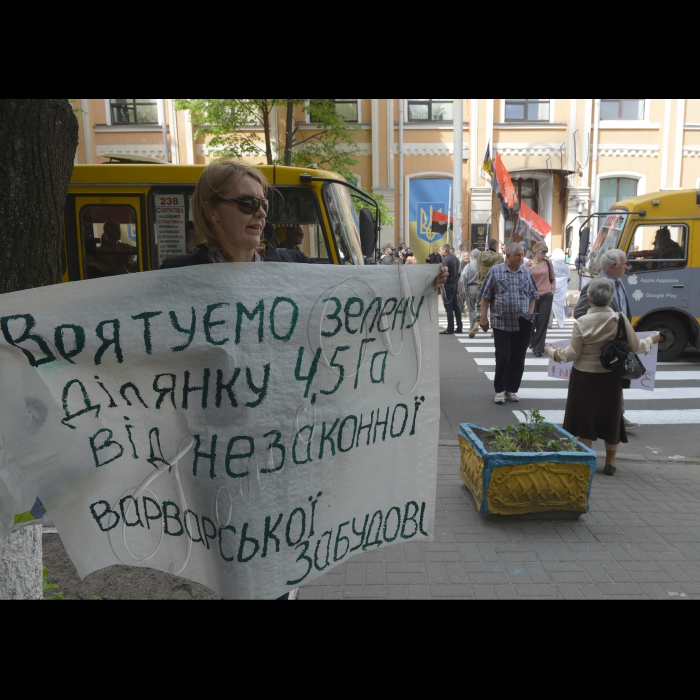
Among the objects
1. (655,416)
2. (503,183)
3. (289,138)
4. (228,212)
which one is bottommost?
(655,416)

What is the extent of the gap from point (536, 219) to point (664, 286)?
18.0 feet

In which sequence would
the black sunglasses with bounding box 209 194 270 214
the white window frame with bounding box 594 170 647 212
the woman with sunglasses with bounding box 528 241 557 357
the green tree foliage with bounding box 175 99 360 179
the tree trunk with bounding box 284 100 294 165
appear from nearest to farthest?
the black sunglasses with bounding box 209 194 270 214, the woman with sunglasses with bounding box 528 241 557 357, the green tree foliage with bounding box 175 99 360 179, the tree trunk with bounding box 284 100 294 165, the white window frame with bounding box 594 170 647 212

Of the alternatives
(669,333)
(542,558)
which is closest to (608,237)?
(669,333)

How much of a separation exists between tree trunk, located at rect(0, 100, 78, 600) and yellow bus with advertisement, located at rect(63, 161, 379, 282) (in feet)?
14.2

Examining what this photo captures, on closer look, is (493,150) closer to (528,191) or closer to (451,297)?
(528,191)

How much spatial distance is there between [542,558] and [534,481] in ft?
1.88

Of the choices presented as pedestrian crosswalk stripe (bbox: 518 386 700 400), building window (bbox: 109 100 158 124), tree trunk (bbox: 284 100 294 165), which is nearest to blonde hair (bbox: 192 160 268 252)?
pedestrian crosswalk stripe (bbox: 518 386 700 400)

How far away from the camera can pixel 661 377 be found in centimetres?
988

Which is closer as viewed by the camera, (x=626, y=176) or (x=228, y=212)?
(x=228, y=212)

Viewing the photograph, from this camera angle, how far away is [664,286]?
1050 cm

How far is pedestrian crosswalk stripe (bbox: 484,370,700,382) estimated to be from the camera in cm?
965

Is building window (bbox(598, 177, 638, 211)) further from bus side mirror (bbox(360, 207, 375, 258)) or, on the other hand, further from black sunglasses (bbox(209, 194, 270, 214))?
black sunglasses (bbox(209, 194, 270, 214))
